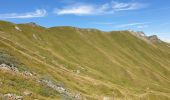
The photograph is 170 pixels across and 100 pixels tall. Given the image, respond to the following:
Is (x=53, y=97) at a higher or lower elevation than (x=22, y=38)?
lower

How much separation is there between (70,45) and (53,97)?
148 metres

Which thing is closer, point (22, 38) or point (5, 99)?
point (5, 99)

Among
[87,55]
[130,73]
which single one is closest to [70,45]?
[87,55]

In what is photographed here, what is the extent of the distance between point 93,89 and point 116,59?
114m

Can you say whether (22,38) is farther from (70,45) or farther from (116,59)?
(116,59)

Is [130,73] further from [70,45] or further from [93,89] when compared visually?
[93,89]

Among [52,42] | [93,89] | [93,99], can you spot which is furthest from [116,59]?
[93,99]

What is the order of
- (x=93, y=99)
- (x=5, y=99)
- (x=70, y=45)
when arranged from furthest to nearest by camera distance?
(x=70, y=45), (x=93, y=99), (x=5, y=99)

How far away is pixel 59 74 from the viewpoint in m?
73.9

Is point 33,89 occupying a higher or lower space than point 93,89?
higher

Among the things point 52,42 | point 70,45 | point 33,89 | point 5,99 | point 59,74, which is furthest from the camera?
point 70,45

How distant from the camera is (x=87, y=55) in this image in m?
181

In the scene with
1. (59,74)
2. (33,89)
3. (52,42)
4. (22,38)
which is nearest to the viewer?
(33,89)

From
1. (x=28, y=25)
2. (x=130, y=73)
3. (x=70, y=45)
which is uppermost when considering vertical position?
(x=28, y=25)
